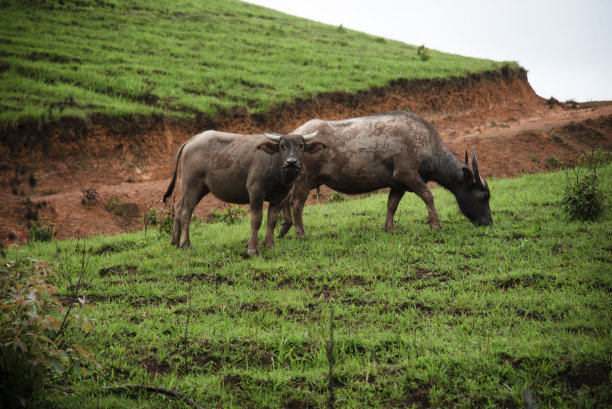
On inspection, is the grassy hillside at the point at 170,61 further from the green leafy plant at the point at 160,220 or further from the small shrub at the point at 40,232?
the green leafy plant at the point at 160,220

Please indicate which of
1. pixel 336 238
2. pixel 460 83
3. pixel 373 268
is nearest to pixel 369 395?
pixel 373 268

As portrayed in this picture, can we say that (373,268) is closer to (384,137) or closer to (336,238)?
(336,238)

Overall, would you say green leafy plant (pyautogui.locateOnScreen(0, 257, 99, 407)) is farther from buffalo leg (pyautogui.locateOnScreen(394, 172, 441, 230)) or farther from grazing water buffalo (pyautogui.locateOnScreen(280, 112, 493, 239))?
buffalo leg (pyautogui.locateOnScreen(394, 172, 441, 230))

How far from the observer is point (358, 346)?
4.69 meters

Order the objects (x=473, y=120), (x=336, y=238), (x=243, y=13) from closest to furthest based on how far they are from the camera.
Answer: (x=336, y=238), (x=473, y=120), (x=243, y=13)

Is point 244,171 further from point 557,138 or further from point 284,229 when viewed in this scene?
point 557,138

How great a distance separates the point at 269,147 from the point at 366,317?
11.1 feet

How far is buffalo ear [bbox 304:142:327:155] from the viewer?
795 cm

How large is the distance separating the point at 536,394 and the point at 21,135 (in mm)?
14190

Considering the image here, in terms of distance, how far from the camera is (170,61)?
19906 millimetres

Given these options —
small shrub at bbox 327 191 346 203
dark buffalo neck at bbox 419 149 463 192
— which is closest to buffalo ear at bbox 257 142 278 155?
dark buffalo neck at bbox 419 149 463 192

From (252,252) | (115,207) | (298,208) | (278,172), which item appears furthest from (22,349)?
(115,207)

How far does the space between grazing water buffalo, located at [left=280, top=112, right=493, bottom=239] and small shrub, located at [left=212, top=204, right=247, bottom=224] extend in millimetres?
2380

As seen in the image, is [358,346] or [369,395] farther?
[358,346]
